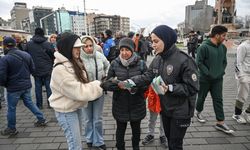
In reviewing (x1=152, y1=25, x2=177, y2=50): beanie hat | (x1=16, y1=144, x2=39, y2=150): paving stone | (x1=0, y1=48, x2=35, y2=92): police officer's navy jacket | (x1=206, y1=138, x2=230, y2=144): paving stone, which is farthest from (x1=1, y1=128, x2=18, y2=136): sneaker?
(x1=206, y1=138, x2=230, y2=144): paving stone

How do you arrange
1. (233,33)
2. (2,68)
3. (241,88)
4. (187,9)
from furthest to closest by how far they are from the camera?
(187,9) < (233,33) < (241,88) < (2,68)

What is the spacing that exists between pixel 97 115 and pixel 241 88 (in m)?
3.10

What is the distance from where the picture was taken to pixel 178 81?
2496mm

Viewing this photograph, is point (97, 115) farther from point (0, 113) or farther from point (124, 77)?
point (0, 113)

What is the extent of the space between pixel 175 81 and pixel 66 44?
137cm

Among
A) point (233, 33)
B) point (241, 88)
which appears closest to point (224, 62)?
point (241, 88)

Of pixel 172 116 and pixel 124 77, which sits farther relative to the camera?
pixel 124 77

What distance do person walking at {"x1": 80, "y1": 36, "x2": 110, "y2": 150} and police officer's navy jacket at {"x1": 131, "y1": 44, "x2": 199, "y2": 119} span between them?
1.16m

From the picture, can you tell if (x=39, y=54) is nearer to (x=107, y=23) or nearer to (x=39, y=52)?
(x=39, y=52)

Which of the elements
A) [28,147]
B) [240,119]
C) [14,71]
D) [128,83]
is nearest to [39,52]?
[14,71]

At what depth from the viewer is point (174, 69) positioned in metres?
2.44

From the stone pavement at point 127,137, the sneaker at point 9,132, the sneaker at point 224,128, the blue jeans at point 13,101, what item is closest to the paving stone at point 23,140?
the stone pavement at point 127,137

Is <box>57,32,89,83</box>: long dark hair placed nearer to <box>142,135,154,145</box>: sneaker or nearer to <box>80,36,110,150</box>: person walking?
<box>80,36,110,150</box>: person walking

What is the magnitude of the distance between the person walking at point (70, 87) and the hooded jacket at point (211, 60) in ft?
7.58
